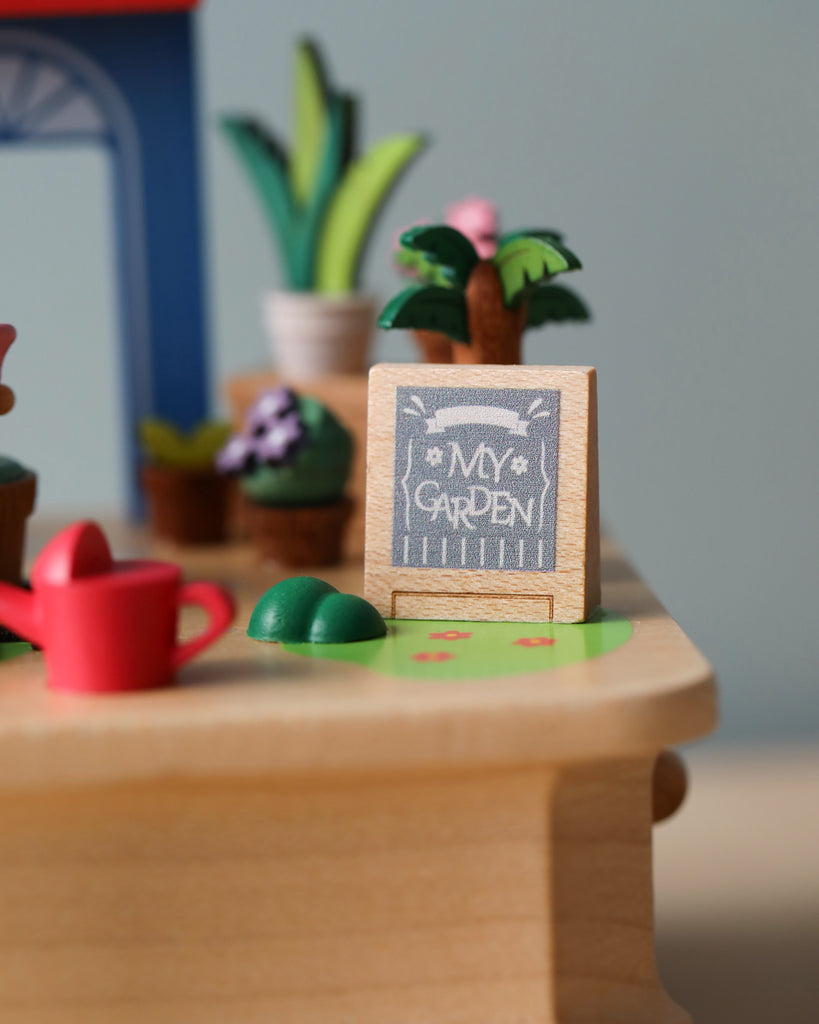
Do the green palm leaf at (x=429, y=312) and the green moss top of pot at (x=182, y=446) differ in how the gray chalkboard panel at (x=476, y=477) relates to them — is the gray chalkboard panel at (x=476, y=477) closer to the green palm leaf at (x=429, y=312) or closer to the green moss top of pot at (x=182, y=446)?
the green palm leaf at (x=429, y=312)

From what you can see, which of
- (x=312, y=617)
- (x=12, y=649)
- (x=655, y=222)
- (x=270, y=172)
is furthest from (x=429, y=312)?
(x=655, y=222)

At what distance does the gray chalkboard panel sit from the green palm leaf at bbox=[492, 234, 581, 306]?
0.22ft

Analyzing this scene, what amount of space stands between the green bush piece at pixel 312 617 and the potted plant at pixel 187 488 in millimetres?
475

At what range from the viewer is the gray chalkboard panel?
2.42 feet

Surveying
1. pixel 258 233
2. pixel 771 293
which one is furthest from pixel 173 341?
pixel 771 293

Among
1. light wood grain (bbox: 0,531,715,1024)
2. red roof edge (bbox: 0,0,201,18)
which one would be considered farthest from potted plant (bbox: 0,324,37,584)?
red roof edge (bbox: 0,0,201,18)

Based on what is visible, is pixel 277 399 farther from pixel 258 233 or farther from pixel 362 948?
pixel 258 233

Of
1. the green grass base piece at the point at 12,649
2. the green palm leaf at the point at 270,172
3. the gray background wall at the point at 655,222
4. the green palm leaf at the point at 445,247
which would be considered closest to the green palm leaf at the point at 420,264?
the green palm leaf at the point at 445,247

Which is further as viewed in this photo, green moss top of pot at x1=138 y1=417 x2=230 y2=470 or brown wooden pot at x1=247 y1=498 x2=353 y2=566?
green moss top of pot at x1=138 y1=417 x2=230 y2=470

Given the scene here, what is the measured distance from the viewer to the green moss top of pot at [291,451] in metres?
1.05

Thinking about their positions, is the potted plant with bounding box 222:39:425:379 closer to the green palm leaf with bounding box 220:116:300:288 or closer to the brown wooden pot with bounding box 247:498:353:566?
the green palm leaf with bounding box 220:116:300:288

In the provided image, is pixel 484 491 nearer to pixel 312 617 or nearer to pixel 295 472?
pixel 312 617

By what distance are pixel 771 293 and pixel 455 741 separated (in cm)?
127

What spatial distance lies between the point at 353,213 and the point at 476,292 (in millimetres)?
553
